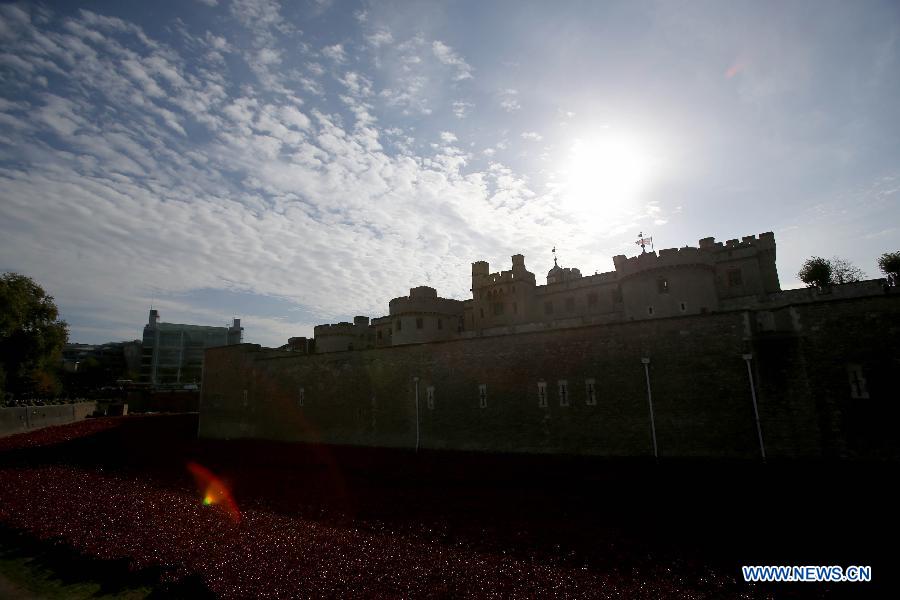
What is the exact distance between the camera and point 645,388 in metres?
21.8

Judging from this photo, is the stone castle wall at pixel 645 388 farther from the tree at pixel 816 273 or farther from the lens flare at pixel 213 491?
the tree at pixel 816 273

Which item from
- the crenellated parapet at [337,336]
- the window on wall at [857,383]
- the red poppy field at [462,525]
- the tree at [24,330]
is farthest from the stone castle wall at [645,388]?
the tree at [24,330]

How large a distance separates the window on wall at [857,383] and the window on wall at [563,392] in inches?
462

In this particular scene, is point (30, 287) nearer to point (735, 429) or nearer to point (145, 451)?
point (145, 451)

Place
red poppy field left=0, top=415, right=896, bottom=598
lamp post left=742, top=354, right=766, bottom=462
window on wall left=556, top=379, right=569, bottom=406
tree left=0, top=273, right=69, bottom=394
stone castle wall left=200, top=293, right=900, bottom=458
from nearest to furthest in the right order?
red poppy field left=0, top=415, right=896, bottom=598 → stone castle wall left=200, top=293, right=900, bottom=458 → lamp post left=742, top=354, right=766, bottom=462 → window on wall left=556, top=379, right=569, bottom=406 → tree left=0, top=273, right=69, bottom=394

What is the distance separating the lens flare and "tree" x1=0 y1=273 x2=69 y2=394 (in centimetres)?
3233

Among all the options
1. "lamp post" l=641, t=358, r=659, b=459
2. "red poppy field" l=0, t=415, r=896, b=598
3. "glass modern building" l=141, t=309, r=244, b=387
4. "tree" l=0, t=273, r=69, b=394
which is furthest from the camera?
"glass modern building" l=141, t=309, r=244, b=387

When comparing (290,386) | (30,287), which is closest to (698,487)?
(290,386)

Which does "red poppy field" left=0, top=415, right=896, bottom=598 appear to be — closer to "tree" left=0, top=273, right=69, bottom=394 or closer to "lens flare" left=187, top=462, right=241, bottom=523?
"lens flare" left=187, top=462, right=241, bottom=523

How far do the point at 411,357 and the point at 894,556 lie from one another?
79.7 ft

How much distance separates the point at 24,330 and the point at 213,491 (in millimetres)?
42487

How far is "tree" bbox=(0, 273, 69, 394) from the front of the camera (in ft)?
138

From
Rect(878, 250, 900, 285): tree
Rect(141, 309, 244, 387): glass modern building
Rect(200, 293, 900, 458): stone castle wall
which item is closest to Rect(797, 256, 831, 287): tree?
Rect(878, 250, 900, 285): tree

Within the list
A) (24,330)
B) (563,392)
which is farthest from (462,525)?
(24,330)
